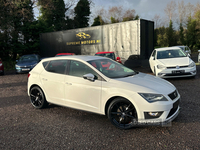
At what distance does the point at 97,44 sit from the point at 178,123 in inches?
480

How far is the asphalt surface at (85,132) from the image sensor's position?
3068mm

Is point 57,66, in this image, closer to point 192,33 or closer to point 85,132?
point 85,132

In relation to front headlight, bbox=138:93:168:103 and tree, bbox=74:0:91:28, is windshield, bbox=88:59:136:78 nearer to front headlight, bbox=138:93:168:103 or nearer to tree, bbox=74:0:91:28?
front headlight, bbox=138:93:168:103

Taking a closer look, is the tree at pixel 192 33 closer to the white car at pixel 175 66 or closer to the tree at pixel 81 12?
the tree at pixel 81 12

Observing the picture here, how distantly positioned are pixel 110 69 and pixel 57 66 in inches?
Answer: 57.4

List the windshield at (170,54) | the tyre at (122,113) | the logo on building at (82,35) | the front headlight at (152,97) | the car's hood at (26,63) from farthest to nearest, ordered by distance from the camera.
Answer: the logo on building at (82,35), the car's hood at (26,63), the windshield at (170,54), the tyre at (122,113), the front headlight at (152,97)

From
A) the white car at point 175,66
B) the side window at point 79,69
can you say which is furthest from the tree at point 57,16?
the side window at point 79,69

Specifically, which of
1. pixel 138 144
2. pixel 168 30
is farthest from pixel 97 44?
pixel 168 30

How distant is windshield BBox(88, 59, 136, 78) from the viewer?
13.4 feet

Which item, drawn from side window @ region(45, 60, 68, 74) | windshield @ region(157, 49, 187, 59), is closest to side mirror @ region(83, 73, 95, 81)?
side window @ region(45, 60, 68, 74)

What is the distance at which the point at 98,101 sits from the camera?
12.5ft

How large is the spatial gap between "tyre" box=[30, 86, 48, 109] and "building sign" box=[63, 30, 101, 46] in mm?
10591

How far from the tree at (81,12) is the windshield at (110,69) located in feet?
129

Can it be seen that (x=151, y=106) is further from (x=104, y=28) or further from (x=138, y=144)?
(x=104, y=28)
